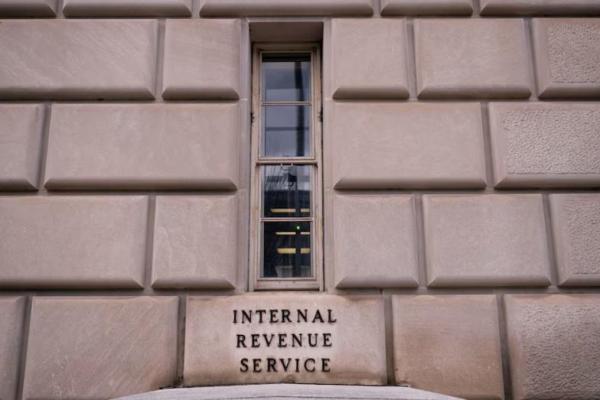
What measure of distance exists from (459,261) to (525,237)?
0.65 m

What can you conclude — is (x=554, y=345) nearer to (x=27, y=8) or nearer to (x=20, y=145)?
(x=20, y=145)

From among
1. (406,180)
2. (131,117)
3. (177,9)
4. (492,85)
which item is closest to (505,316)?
(406,180)

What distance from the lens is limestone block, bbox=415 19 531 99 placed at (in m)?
5.72

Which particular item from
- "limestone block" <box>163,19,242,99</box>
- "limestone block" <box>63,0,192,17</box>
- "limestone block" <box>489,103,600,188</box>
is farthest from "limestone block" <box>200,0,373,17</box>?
"limestone block" <box>489,103,600,188</box>

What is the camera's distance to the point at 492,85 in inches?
226

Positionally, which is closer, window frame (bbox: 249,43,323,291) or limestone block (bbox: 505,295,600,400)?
limestone block (bbox: 505,295,600,400)

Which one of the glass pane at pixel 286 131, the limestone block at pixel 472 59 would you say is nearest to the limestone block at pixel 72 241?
the glass pane at pixel 286 131

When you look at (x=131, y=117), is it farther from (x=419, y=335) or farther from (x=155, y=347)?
(x=419, y=335)

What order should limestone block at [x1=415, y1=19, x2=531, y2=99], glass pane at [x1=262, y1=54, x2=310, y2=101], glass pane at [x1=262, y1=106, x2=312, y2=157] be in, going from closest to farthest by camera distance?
limestone block at [x1=415, y1=19, x2=531, y2=99]
glass pane at [x1=262, y1=106, x2=312, y2=157]
glass pane at [x1=262, y1=54, x2=310, y2=101]

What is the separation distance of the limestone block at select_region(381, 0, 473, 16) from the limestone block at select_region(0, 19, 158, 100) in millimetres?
2315

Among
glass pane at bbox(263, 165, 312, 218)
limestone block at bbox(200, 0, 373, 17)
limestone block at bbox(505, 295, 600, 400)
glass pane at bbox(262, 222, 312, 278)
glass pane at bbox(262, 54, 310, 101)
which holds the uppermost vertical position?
limestone block at bbox(200, 0, 373, 17)

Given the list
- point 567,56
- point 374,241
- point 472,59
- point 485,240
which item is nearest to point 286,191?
point 374,241

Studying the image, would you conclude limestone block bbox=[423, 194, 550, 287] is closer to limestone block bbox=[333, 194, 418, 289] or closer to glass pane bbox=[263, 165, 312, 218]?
limestone block bbox=[333, 194, 418, 289]

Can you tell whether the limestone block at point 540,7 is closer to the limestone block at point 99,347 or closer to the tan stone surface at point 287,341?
the tan stone surface at point 287,341
